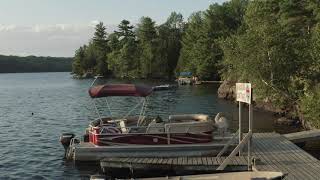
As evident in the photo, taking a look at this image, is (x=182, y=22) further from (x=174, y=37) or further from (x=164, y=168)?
(x=164, y=168)

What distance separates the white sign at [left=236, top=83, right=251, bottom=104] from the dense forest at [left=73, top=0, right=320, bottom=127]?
13.0 metres

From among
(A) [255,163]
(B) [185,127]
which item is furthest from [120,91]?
(A) [255,163]

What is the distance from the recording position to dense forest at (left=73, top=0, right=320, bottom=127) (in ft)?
137

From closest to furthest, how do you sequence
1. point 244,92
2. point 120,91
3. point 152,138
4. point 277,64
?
point 244,92, point 152,138, point 120,91, point 277,64

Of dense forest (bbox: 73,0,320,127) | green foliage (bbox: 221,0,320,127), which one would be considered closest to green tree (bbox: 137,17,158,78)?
dense forest (bbox: 73,0,320,127)

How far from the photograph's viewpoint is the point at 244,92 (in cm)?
2061

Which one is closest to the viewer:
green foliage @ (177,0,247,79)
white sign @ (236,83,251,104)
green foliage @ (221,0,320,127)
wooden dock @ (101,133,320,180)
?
white sign @ (236,83,251,104)

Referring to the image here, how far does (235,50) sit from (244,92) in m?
26.4

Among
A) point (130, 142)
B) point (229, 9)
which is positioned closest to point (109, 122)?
point (130, 142)

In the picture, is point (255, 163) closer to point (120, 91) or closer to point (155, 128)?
point (155, 128)

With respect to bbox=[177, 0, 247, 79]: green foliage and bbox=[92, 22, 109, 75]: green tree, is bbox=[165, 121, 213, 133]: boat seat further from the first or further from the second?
bbox=[92, 22, 109, 75]: green tree

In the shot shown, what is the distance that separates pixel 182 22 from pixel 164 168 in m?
133

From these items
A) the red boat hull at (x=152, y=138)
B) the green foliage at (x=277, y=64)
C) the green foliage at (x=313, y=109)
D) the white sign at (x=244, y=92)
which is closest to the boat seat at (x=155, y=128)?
the red boat hull at (x=152, y=138)

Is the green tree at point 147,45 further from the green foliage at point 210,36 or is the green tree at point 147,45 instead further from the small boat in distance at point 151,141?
the small boat in distance at point 151,141
